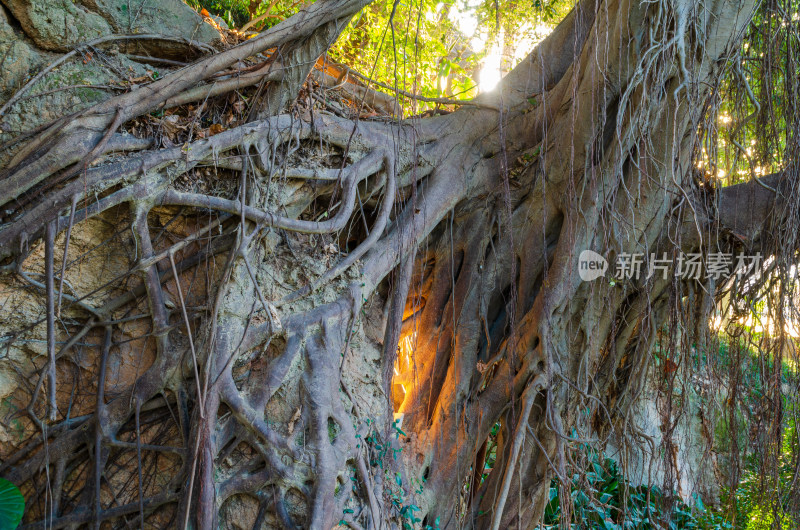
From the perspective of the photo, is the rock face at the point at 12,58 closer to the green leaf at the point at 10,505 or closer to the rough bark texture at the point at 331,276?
the rough bark texture at the point at 331,276

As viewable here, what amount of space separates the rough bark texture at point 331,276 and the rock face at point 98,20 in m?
0.03

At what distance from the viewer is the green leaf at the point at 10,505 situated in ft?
6.72

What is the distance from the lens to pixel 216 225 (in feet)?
8.00

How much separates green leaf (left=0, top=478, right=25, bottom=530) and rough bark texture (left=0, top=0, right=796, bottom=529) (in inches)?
5.0

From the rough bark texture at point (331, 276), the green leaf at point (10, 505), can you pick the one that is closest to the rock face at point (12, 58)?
the rough bark texture at point (331, 276)

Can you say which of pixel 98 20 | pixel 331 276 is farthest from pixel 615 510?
pixel 98 20

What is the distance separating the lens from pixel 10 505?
6.77 ft

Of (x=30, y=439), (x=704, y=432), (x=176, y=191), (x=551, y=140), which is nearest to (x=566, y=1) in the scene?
(x=551, y=140)

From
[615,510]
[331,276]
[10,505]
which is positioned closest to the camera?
[10,505]

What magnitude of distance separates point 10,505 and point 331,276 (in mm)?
1403

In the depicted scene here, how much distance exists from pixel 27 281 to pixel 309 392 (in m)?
1.11

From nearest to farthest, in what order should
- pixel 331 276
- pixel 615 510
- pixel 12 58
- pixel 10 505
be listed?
pixel 10 505
pixel 12 58
pixel 331 276
pixel 615 510

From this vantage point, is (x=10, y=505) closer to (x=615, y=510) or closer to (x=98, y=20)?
(x=98, y=20)

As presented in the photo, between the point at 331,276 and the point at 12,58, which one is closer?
the point at 12,58
